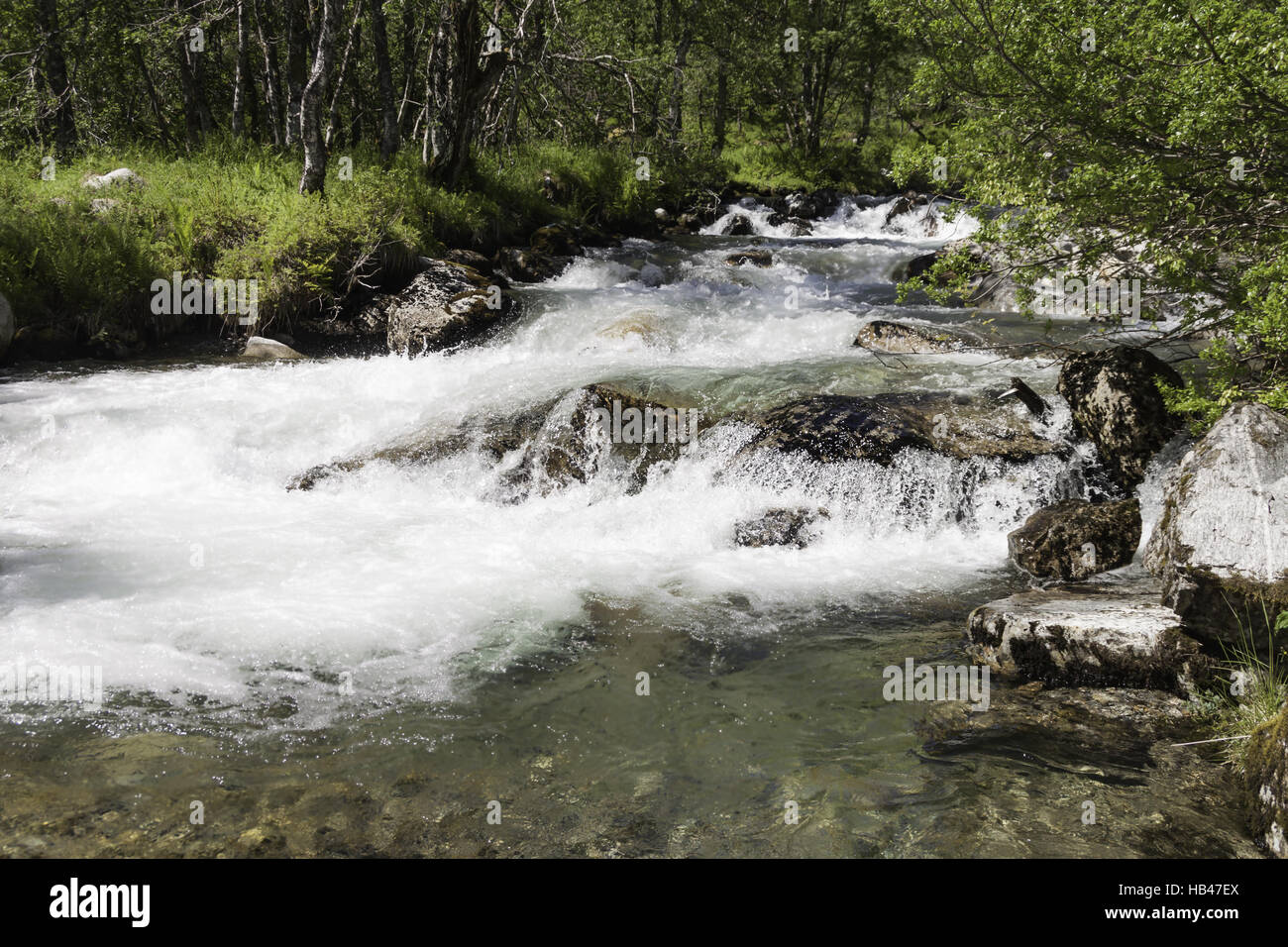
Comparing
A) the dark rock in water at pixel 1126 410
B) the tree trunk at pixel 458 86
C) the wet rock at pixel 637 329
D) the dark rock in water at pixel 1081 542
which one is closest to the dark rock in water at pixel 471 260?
the tree trunk at pixel 458 86

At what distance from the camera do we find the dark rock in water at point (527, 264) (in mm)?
16453

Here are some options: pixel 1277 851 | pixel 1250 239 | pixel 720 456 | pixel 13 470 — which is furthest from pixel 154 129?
pixel 1277 851

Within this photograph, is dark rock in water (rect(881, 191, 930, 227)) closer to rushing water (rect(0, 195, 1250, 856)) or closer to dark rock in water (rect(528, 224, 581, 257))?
dark rock in water (rect(528, 224, 581, 257))

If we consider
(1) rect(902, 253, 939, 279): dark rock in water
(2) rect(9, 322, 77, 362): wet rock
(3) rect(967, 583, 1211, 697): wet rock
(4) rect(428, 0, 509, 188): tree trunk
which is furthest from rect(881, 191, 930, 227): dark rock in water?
(3) rect(967, 583, 1211, 697): wet rock

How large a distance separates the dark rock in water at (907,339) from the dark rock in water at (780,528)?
4.56 meters

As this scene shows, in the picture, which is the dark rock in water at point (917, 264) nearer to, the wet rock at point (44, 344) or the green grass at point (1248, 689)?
the green grass at point (1248, 689)

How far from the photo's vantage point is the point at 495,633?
18.9 feet

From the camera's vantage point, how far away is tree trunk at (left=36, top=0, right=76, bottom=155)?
15099mm

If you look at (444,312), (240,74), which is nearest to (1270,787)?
(444,312)

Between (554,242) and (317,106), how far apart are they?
5644mm

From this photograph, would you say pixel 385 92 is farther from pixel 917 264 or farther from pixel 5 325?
pixel 917 264

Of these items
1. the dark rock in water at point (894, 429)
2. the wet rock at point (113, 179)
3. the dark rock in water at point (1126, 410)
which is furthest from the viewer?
the wet rock at point (113, 179)

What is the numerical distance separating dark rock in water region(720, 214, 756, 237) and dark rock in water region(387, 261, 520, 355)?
11.7 meters
